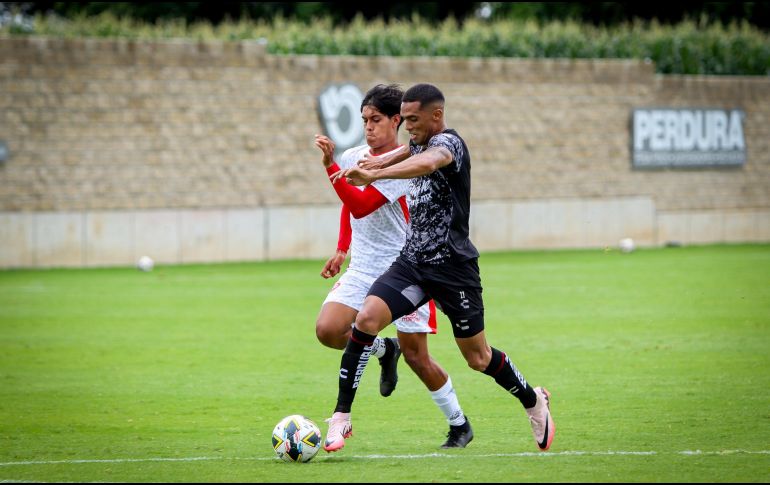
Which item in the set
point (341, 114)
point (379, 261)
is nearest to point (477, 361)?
point (379, 261)

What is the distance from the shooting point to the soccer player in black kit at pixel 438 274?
784 cm

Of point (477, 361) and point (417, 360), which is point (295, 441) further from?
point (477, 361)

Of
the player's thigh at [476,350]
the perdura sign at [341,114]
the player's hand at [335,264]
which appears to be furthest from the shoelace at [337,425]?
the perdura sign at [341,114]

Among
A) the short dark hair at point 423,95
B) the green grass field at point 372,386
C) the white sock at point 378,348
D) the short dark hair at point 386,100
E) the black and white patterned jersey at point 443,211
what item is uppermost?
the short dark hair at point 423,95

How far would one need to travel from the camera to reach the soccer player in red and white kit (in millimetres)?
8195

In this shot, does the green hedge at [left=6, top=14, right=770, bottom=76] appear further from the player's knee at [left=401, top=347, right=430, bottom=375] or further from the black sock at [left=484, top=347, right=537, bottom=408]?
the black sock at [left=484, top=347, right=537, bottom=408]

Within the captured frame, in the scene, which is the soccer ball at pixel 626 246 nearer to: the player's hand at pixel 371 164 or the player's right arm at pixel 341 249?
the player's right arm at pixel 341 249

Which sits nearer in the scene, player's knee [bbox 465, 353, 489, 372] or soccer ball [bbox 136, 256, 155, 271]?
player's knee [bbox 465, 353, 489, 372]

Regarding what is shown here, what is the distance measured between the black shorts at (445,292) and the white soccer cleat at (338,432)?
75 cm

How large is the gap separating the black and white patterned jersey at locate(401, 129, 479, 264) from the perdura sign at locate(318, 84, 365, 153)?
20.3m

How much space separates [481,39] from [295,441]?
84.2ft

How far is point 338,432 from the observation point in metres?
7.82

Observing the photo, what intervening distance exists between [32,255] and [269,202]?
548cm

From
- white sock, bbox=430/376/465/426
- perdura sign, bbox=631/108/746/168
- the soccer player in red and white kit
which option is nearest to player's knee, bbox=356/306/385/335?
the soccer player in red and white kit
